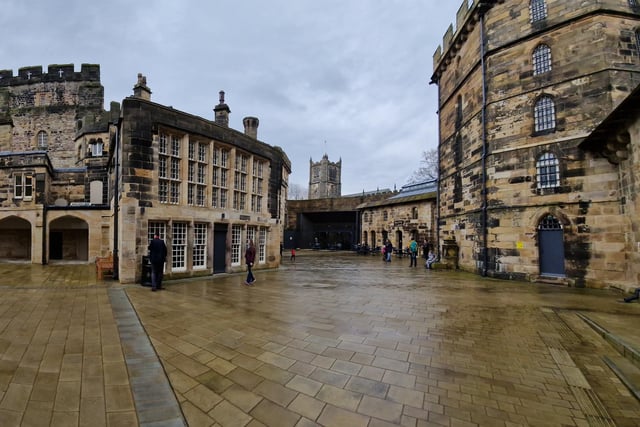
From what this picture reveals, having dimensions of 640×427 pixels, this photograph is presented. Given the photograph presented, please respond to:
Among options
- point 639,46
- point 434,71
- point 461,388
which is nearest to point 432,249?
point 434,71

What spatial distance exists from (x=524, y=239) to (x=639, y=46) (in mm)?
8392

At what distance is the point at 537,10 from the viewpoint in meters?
12.4

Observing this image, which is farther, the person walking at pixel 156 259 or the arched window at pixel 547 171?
the arched window at pixel 547 171

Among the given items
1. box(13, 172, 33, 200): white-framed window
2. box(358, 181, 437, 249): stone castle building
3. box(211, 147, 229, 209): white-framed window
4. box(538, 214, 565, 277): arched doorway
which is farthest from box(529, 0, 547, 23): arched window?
box(13, 172, 33, 200): white-framed window

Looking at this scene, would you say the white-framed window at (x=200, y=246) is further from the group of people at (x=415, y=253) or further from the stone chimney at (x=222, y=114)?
the group of people at (x=415, y=253)

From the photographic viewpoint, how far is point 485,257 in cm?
1323

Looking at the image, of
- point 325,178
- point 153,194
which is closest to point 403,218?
point 153,194

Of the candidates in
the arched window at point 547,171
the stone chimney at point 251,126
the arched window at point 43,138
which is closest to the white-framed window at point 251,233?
the stone chimney at point 251,126

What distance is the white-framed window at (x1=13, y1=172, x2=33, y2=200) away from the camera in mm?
19031

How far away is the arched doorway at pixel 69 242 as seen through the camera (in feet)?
68.7

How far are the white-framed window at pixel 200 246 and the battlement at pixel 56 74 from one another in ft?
112

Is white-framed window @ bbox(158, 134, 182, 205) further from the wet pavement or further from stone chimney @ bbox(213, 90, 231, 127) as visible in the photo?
the wet pavement

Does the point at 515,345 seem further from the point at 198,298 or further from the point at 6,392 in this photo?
the point at 198,298

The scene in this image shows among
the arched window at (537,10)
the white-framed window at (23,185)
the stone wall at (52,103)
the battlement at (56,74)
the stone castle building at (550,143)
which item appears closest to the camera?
the stone castle building at (550,143)
